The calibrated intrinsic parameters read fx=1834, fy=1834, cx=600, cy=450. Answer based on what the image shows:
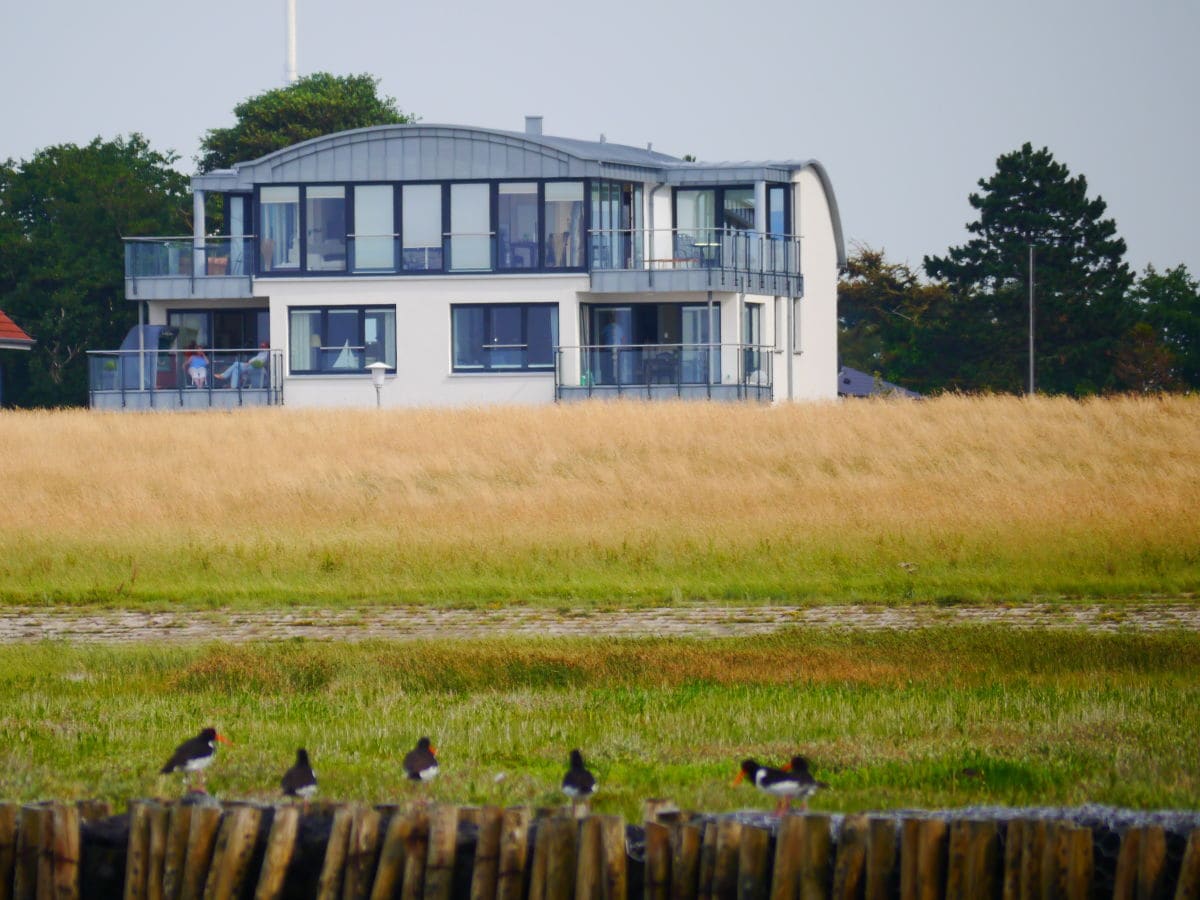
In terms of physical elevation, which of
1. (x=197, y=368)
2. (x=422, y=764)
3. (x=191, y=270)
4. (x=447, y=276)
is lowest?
(x=422, y=764)

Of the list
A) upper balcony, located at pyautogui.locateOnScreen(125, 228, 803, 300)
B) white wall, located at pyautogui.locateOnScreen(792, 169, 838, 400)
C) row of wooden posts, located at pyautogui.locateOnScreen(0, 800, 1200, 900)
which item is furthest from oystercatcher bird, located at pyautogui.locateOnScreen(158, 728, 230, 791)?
white wall, located at pyautogui.locateOnScreen(792, 169, 838, 400)

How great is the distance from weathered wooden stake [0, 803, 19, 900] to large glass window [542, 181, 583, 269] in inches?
1882

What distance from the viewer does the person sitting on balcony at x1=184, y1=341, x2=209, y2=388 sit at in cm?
5381

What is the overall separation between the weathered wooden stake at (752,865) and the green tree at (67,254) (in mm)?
75692

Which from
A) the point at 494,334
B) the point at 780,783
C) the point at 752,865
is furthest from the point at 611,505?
the point at 494,334

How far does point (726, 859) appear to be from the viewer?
644 centimetres

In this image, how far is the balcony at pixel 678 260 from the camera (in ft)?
174

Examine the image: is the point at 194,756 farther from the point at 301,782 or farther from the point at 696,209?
the point at 696,209

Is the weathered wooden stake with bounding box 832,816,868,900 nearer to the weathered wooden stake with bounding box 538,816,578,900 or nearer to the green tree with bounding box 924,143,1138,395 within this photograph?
the weathered wooden stake with bounding box 538,816,578,900

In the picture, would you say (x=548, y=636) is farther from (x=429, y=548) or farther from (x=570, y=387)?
(x=570, y=387)

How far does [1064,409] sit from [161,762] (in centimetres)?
2904

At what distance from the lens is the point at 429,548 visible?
2581 centimetres

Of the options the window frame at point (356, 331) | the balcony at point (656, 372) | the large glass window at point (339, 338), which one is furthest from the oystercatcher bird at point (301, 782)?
the large glass window at point (339, 338)

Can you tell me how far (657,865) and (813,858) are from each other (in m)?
0.55
